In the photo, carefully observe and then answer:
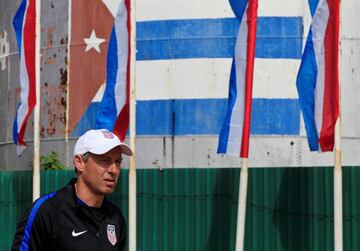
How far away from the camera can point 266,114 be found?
742 inches

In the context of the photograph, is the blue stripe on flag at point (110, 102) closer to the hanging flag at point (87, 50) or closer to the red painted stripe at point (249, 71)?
the red painted stripe at point (249, 71)

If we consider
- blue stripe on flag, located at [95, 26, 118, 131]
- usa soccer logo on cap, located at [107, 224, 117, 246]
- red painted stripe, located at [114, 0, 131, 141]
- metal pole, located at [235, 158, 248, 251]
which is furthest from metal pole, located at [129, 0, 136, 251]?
usa soccer logo on cap, located at [107, 224, 117, 246]

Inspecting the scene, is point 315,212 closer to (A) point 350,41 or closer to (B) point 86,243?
(A) point 350,41

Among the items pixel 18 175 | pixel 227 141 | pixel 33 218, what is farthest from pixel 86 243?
pixel 18 175

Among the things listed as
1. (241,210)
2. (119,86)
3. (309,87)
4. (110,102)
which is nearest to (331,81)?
(309,87)

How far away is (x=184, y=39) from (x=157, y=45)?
55cm

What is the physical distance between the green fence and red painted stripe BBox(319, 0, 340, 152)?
1421 millimetres

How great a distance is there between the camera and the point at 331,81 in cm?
1339

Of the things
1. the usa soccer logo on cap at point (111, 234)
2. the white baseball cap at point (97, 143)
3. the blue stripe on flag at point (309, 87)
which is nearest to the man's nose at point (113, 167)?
the white baseball cap at point (97, 143)

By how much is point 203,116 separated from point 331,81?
592 cm

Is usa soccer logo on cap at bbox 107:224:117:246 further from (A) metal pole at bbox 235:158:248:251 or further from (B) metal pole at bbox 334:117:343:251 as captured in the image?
(A) metal pole at bbox 235:158:248:251

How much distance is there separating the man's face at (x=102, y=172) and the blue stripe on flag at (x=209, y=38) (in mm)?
12890

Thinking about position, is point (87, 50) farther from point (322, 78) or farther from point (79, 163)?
point (79, 163)

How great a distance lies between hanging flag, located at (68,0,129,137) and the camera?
19.7 metres
